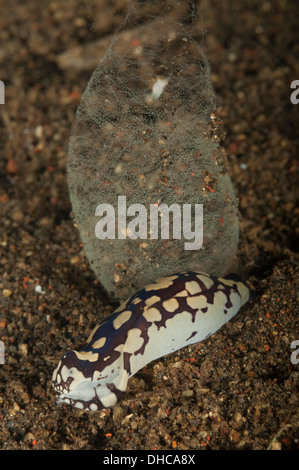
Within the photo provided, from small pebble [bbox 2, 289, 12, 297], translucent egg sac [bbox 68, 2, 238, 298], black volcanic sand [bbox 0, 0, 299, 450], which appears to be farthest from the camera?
small pebble [bbox 2, 289, 12, 297]

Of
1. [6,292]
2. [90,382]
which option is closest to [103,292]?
[6,292]

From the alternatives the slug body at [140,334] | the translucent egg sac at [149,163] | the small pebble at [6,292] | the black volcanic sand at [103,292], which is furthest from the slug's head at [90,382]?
the small pebble at [6,292]

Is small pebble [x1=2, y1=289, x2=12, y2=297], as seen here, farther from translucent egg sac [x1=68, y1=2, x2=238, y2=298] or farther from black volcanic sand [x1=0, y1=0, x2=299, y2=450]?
translucent egg sac [x1=68, y1=2, x2=238, y2=298]

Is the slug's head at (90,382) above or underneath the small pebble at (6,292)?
underneath

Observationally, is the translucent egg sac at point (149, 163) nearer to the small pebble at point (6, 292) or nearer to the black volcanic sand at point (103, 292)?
the black volcanic sand at point (103, 292)

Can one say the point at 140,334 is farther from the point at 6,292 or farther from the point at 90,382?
the point at 6,292

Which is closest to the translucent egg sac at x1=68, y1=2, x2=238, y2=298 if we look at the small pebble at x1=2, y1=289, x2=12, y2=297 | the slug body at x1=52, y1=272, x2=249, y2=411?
the slug body at x1=52, y1=272, x2=249, y2=411
